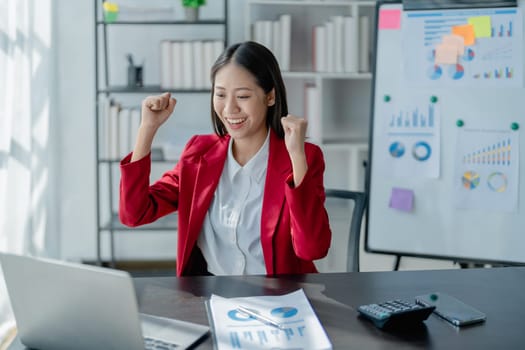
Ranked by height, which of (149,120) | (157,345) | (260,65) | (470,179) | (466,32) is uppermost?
(466,32)

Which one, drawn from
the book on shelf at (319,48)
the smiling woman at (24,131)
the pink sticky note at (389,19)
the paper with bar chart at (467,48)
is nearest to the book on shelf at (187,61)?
the book on shelf at (319,48)

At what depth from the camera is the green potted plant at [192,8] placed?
3459mm

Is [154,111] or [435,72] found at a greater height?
[435,72]

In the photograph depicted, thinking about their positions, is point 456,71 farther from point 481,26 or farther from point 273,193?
point 273,193

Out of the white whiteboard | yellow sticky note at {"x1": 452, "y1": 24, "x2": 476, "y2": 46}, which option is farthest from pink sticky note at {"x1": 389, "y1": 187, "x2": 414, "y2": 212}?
yellow sticky note at {"x1": 452, "y1": 24, "x2": 476, "y2": 46}

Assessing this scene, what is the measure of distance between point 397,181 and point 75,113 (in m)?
2.11

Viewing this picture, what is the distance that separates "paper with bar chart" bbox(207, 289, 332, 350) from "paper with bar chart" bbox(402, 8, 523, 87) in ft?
4.26

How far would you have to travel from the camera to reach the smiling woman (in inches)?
99.2

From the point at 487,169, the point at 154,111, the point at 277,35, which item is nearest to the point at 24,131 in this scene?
the point at 154,111

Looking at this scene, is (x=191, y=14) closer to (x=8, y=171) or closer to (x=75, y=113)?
(x=75, y=113)

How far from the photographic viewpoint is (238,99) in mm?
1731

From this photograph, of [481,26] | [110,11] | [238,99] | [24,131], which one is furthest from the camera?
[110,11]

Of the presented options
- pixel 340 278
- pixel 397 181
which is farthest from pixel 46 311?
pixel 397 181

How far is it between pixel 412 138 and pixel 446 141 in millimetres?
119
